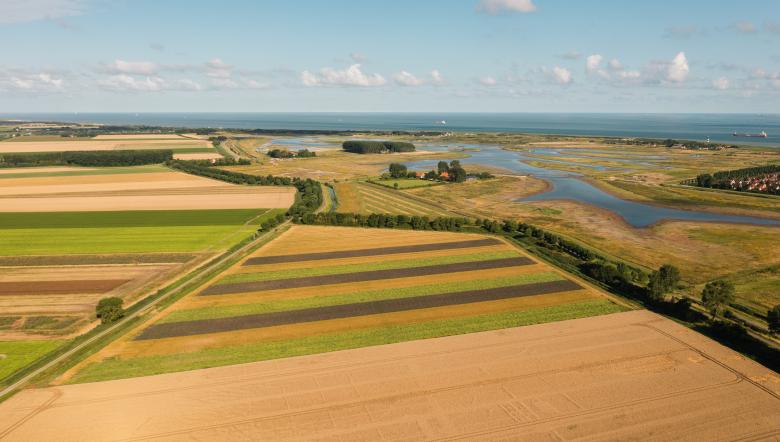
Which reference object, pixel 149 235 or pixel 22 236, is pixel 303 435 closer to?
pixel 149 235

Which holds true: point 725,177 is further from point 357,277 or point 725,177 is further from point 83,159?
point 83,159

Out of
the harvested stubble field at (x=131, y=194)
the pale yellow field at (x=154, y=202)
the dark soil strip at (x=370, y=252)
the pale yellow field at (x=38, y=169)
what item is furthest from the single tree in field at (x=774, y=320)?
the pale yellow field at (x=38, y=169)

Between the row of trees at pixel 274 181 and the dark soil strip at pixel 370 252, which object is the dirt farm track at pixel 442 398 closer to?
the dark soil strip at pixel 370 252

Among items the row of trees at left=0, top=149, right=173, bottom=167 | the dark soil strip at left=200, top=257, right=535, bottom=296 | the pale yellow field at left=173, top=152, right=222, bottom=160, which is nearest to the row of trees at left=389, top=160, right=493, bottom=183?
the dark soil strip at left=200, top=257, right=535, bottom=296

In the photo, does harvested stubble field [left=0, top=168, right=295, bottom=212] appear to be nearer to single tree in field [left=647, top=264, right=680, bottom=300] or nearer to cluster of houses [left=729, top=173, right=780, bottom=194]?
single tree in field [left=647, top=264, right=680, bottom=300]

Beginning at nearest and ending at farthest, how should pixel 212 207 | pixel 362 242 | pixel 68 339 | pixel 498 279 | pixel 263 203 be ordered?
1. pixel 68 339
2. pixel 498 279
3. pixel 362 242
4. pixel 212 207
5. pixel 263 203

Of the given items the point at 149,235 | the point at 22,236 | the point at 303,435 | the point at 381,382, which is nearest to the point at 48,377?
the point at 303,435
